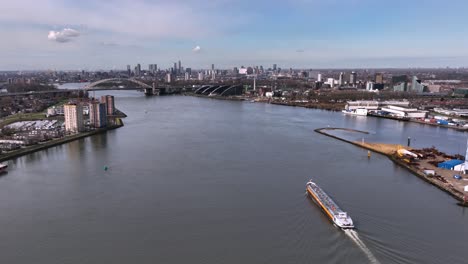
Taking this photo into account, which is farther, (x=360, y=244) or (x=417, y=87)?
(x=417, y=87)

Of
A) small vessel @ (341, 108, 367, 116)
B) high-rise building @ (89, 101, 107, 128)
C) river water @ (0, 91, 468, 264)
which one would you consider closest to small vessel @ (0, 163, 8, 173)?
river water @ (0, 91, 468, 264)

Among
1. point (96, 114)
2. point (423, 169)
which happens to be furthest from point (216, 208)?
point (96, 114)

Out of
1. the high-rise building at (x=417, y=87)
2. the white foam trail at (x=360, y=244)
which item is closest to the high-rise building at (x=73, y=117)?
the white foam trail at (x=360, y=244)

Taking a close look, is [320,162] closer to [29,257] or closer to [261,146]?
[261,146]

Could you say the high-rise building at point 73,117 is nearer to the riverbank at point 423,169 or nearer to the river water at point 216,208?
the river water at point 216,208

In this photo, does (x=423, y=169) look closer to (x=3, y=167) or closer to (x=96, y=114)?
(x=3, y=167)

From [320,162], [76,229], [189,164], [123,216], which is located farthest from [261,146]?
[76,229]
